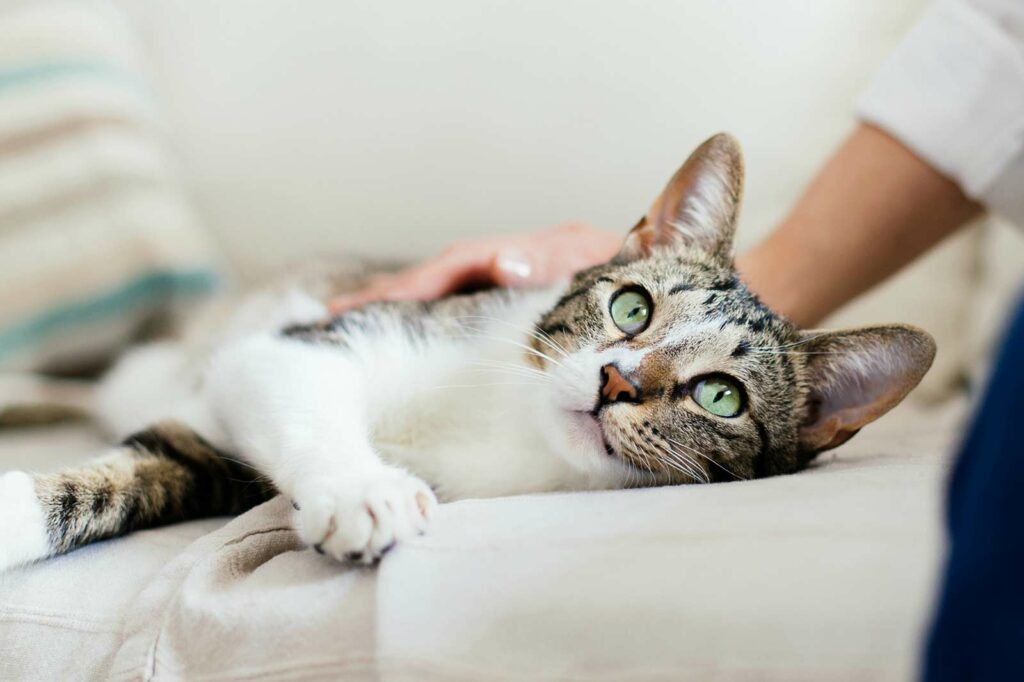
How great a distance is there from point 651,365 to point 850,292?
0.62 m

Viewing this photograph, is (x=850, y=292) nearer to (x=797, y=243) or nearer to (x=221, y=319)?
(x=797, y=243)

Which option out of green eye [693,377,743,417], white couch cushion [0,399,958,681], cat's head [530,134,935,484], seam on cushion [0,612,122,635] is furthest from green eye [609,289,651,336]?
seam on cushion [0,612,122,635]

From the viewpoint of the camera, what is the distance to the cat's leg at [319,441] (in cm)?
70

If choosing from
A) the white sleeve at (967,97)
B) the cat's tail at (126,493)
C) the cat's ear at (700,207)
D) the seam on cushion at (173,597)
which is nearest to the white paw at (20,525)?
the cat's tail at (126,493)

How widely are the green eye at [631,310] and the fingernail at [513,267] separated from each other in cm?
36

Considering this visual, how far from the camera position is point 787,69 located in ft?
4.99

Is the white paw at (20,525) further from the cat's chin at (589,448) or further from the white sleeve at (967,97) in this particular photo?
the white sleeve at (967,97)

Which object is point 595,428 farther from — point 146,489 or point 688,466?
point 146,489

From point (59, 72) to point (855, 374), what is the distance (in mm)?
1639

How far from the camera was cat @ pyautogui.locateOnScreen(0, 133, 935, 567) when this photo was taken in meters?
0.85

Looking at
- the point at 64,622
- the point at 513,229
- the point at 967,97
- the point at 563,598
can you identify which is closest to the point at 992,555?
the point at 563,598

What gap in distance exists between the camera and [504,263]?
4.34 ft

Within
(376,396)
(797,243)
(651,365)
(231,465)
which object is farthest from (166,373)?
(797,243)

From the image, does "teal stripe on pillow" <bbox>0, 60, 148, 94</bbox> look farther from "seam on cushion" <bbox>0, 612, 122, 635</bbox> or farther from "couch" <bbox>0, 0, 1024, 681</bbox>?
"seam on cushion" <bbox>0, 612, 122, 635</bbox>
